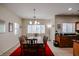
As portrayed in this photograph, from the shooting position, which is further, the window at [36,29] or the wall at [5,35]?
the window at [36,29]

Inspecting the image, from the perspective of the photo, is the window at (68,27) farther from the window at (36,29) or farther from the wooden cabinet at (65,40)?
the window at (36,29)

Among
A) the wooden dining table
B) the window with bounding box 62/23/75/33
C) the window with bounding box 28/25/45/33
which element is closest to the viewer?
the wooden dining table

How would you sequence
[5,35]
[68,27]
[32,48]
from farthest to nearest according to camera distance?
[68,27] → [5,35] → [32,48]

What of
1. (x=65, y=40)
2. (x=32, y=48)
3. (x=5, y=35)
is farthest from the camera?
(x=65, y=40)

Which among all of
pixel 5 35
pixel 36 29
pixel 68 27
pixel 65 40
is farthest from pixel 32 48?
pixel 36 29

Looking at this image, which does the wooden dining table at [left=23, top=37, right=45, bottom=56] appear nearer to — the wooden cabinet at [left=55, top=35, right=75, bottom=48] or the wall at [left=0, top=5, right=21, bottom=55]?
the wall at [left=0, top=5, right=21, bottom=55]

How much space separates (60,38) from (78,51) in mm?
4123

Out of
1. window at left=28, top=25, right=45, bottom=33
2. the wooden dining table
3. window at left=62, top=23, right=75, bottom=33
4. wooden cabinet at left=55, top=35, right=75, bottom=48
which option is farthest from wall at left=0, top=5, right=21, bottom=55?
window at left=28, top=25, right=45, bottom=33

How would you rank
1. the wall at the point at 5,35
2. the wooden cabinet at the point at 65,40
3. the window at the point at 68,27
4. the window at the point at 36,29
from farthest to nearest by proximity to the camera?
the window at the point at 36,29, the window at the point at 68,27, the wooden cabinet at the point at 65,40, the wall at the point at 5,35

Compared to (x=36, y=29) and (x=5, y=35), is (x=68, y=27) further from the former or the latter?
(x=5, y=35)

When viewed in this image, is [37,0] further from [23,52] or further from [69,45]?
[69,45]

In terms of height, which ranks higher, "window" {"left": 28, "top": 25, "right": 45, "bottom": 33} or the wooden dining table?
"window" {"left": 28, "top": 25, "right": 45, "bottom": 33}

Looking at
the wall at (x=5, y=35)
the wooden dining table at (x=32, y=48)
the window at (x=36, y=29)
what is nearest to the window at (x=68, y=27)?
the window at (x=36, y=29)

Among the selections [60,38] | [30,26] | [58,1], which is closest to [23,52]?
[58,1]
